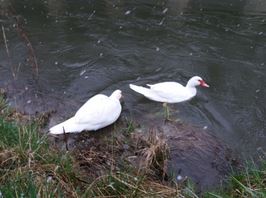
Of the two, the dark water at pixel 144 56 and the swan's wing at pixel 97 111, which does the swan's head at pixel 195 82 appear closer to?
the dark water at pixel 144 56

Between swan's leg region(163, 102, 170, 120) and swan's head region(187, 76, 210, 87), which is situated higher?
swan's head region(187, 76, 210, 87)

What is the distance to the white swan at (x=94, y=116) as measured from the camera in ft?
20.4

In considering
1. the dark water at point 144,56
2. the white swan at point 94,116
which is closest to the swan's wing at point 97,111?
the white swan at point 94,116

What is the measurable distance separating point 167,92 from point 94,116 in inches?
51.5

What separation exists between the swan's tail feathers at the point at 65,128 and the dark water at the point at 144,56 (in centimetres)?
58

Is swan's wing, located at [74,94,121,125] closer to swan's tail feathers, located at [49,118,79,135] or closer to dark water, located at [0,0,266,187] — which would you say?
swan's tail feathers, located at [49,118,79,135]

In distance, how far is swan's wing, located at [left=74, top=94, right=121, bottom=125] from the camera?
6.34m

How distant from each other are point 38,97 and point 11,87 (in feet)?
1.85

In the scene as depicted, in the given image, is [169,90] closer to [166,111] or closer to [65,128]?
[166,111]

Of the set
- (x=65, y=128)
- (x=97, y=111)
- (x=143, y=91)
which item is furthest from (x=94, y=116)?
(x=143, y=91)

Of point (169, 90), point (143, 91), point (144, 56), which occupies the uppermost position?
point (169, 90)

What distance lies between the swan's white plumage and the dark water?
0.71ft

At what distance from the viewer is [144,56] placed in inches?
347

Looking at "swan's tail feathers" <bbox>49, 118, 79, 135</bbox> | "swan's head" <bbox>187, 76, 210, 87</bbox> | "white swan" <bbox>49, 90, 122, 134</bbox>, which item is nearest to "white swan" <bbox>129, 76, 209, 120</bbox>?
"swan's head" <bbox>187, 76, 210, 87</bbox>
